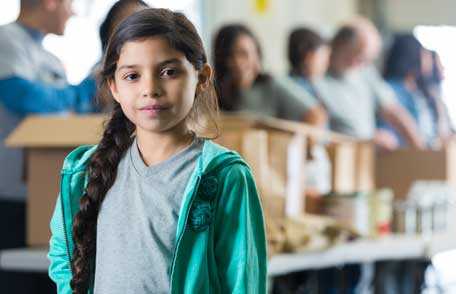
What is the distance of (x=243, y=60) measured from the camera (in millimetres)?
3951

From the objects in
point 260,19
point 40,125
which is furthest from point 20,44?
point 260,19

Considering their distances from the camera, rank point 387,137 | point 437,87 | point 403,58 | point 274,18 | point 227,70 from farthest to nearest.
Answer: point 403,58
point 437,87
point 274,18
point 387,137
point 227,70

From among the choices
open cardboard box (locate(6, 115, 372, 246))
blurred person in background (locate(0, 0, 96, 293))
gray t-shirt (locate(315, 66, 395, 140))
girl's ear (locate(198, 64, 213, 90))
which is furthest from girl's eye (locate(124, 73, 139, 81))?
gray t-shirt (locate(315, 66, 395, 140))

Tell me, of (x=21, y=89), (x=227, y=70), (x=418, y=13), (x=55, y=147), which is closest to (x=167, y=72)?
(x=55, y=147)

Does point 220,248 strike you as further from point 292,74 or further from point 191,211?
point 292,74

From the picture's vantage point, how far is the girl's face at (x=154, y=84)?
122cm

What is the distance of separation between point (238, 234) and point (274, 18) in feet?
18.1

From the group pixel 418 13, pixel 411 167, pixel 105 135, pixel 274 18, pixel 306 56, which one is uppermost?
pixel 418 13

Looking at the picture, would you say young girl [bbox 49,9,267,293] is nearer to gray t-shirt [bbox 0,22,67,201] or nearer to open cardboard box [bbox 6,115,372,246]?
open cardboard box [bbox 6,115,372,246]

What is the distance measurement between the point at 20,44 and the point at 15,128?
0.78ft

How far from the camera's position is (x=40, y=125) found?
8.70ft

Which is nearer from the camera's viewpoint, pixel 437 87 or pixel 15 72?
pixel 15 72

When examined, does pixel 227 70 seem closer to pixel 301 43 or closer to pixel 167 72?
pixel 301 43

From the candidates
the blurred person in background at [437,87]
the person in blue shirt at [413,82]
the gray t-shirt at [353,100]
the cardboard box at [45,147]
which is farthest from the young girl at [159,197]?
the blurred person in background at [437,87]
